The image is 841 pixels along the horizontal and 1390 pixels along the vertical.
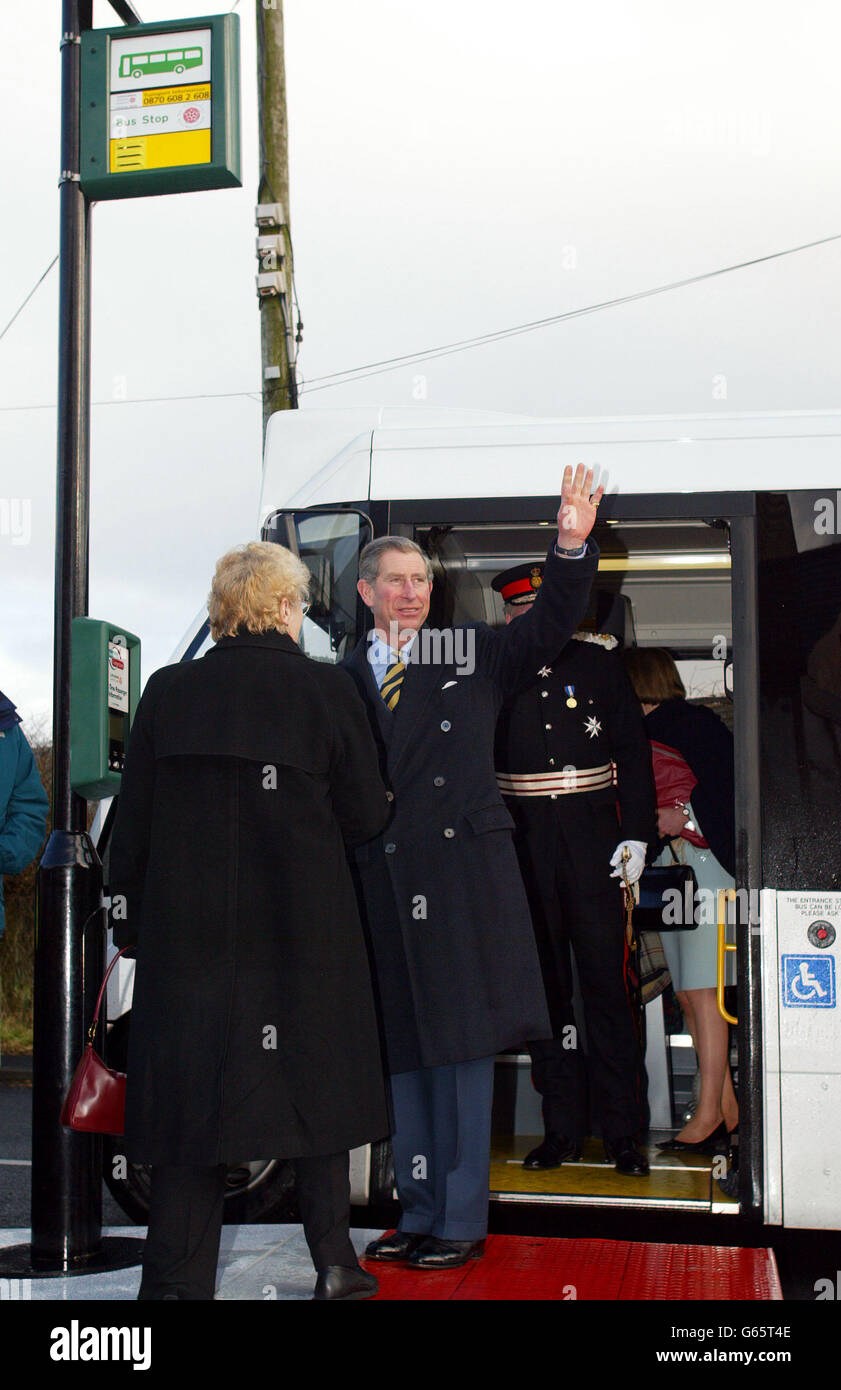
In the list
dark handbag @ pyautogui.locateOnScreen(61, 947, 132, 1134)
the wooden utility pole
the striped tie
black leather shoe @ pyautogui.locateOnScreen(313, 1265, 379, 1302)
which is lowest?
black leather shoe @ pyautogui.locateOnScreen(313, 1265, 379, 1302)

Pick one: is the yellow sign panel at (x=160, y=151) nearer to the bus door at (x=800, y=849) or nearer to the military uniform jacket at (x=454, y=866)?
the military uniform jacket at (x=454, y=866)

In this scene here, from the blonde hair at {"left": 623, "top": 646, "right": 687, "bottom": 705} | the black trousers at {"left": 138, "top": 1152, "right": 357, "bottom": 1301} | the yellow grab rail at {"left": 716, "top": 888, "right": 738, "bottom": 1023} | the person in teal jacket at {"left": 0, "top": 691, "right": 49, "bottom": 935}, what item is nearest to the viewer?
the black trousers at {"left": 138, "top": 1152, "right": 357, "bottom": 1301}

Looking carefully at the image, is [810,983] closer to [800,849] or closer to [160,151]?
[800,849]

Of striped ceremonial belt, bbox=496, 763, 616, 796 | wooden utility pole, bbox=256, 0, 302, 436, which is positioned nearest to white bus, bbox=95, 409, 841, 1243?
striped ceremonial belt, bbox=496, 763, 616, 796

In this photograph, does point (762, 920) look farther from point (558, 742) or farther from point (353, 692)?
point (353, 692)

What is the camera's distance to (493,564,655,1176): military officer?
16.9 ft

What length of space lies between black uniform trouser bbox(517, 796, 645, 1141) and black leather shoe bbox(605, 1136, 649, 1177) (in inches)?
1.7

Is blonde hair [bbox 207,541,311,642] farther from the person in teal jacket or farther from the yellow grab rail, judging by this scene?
the yellow grab rail

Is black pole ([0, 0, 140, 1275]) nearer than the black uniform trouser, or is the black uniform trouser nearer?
black pole ([0, 0, 140, 1275])

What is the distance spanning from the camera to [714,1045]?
5.44 metres

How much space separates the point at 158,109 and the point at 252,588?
212 centimetres

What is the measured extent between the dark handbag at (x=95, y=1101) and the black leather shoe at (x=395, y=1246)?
823 millimetres
